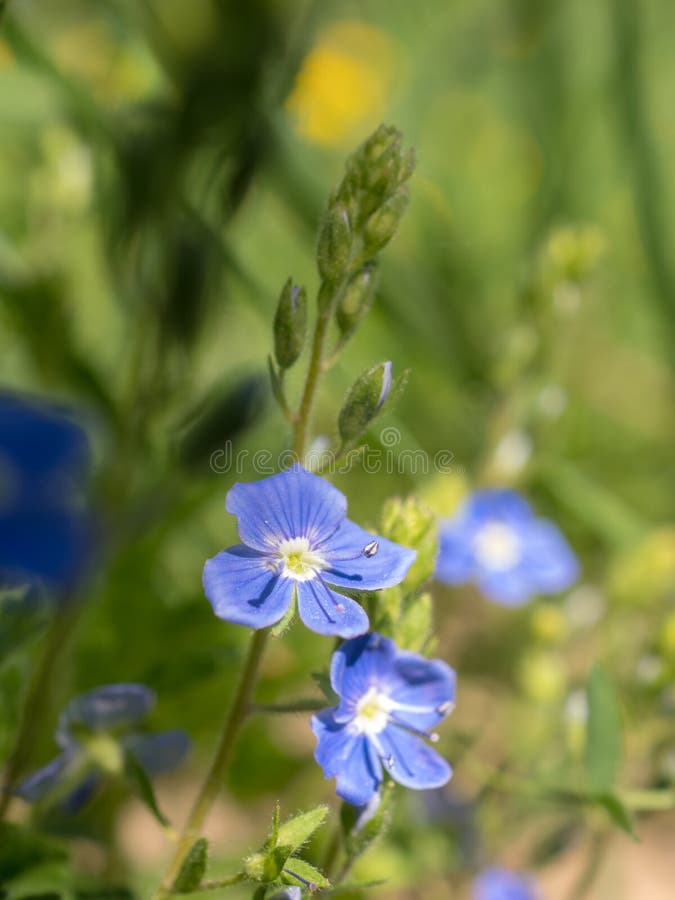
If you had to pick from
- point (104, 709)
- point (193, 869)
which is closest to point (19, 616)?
point (104, 709)

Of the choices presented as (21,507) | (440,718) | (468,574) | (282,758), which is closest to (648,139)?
(468,574)

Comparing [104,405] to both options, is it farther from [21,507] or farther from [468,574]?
[21,507]

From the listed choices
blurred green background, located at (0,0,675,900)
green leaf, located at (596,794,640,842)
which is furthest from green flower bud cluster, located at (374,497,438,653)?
green leaf, located at (596,794,640,842)

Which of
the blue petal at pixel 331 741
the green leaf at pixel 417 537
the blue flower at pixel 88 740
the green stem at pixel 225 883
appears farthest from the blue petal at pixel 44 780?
the green leaf at pixel 417 537

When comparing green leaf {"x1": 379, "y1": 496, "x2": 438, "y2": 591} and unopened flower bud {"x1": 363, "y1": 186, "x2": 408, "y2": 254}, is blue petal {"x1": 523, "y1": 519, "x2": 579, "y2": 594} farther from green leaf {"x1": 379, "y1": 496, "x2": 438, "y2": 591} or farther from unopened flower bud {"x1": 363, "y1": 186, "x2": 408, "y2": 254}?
unopened flower bud {"x1": 363, "y1": 186, "x2": 408, "y2": 254}

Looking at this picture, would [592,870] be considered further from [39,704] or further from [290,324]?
[290,324]
